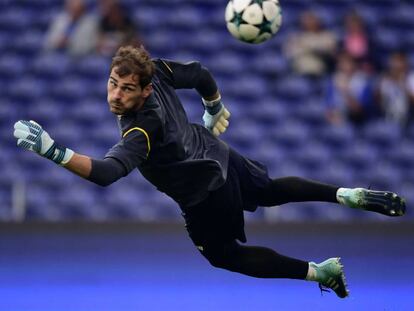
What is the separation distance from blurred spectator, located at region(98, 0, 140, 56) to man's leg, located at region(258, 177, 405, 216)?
6.36 meters

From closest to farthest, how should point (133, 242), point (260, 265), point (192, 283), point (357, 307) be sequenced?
point (260, 265)
point (357, 307)
point (192, 283)
point (133, 242)

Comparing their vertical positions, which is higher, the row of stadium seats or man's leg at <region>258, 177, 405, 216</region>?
the row of stadium seats

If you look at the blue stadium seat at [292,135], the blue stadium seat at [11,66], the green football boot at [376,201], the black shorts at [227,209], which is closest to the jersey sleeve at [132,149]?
the black shorts at [227,209]

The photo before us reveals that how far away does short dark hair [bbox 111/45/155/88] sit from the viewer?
560 centimetres

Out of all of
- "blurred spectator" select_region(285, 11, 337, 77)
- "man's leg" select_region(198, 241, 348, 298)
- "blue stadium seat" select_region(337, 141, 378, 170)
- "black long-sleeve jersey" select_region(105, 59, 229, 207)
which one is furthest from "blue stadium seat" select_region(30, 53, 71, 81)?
"man's leg" select_region(198, 241, 348, 298)

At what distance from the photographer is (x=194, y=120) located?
1206 centimetres

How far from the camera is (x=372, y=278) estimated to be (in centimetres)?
898

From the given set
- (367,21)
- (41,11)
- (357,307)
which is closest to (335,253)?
(357,307)

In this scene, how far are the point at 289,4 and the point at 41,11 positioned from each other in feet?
10.9

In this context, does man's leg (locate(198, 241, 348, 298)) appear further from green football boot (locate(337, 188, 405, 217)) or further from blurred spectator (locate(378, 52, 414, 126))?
blurred spectator (locate(378, 52, 414, 126))

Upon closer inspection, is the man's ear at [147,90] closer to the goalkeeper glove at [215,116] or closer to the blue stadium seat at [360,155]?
the goalkeeper glove at [215,116]

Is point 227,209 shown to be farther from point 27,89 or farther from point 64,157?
point 27,89

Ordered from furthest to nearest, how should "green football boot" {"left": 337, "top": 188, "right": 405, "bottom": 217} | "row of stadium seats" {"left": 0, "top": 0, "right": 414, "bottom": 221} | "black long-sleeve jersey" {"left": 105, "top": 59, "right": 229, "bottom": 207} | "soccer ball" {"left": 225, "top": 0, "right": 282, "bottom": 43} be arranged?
"row of stadium seats" {"left": 0, "top": 0, "right": 414, "bottom": 221}
"soccer ball" {"left": 225, "top": 0, "right": 282, "bottom": 43}
"green football boot" {"left": 337, "top": 188, "right": 405, "bottom": 217}
"black long-sleeve jersey" {"left": 105, "top": 59, "right": 229, "bottom": 207}

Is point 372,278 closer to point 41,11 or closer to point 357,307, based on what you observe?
point 357,307
